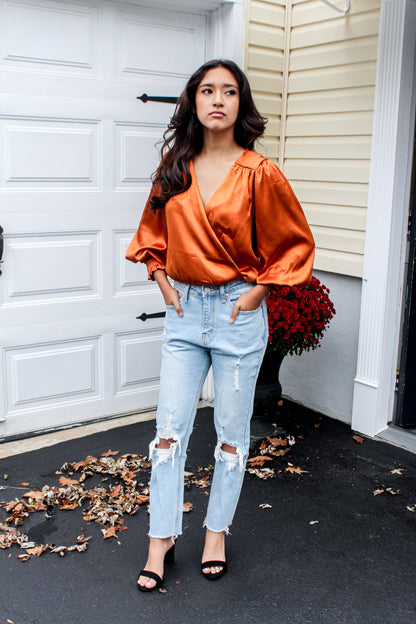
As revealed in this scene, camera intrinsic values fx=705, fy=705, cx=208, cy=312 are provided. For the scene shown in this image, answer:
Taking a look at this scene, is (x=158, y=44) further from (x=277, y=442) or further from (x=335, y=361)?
(x=277, y=442)

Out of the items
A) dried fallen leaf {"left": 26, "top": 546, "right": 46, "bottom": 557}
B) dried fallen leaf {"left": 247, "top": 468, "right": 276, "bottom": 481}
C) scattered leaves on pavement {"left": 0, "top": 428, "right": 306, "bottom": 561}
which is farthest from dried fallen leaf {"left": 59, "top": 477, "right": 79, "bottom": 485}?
dried fallen leaf {"left": 247, "top": 468, "right": 276, "bottom": 481}

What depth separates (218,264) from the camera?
2518 millimetres

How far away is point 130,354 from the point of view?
4324mm

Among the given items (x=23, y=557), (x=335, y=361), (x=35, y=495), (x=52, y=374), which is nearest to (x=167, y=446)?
(x=23, y=557)

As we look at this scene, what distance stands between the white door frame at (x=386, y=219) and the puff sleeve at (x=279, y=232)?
1.50 meters

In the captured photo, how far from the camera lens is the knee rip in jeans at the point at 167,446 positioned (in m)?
2.58

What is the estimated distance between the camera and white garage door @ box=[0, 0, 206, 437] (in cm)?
374

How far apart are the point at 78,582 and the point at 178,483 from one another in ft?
1.84

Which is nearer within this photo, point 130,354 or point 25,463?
point 25,463

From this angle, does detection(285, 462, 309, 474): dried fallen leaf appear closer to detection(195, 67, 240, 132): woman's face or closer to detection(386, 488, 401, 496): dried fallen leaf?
detection(386, 488, 401, 496): dried fallen leaf

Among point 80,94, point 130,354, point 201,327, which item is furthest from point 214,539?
point 80,94

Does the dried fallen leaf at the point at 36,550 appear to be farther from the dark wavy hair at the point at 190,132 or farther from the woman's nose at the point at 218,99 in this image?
the woman's nose at the point at 218,99

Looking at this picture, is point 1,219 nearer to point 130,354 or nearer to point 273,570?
point 130,354

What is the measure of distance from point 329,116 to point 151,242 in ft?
6.65
